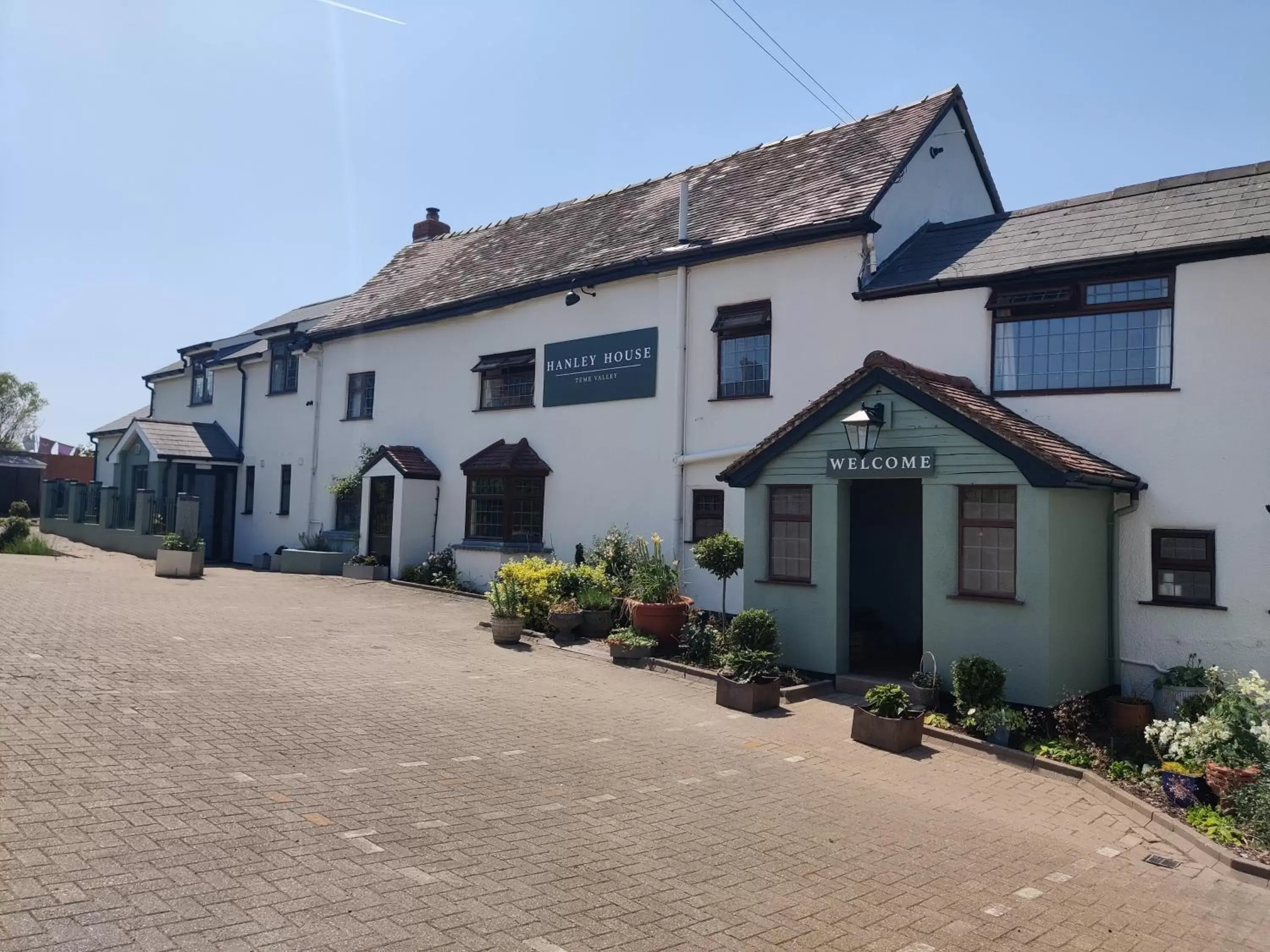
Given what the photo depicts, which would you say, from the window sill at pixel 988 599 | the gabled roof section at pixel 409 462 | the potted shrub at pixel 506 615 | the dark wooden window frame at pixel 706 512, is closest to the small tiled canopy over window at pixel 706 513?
the dark wooden window frame at pixel 706 512

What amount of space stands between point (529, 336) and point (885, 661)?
33.8 ft

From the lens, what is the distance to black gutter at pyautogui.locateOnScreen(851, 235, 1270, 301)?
11.1m

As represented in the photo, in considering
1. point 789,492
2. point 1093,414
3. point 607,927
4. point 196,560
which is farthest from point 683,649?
point 196,560

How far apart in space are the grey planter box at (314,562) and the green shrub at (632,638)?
11655 millimetres

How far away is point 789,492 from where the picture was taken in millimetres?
12844

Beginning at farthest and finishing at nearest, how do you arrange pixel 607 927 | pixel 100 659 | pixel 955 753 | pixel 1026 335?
pixel 1026 335, pixel 100 659, pixel 955 753, pixel 607 927

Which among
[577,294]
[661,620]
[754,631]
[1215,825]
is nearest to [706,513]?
[661,620]

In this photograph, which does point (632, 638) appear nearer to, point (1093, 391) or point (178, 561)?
point (1093, 391)

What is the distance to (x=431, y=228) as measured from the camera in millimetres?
28719

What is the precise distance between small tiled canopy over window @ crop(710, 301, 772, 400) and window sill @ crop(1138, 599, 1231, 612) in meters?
6.46

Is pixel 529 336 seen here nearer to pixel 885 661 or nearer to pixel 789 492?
pixel 789 492

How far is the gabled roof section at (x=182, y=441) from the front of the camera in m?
27.0

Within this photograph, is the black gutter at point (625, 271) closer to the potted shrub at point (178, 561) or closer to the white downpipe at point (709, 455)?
the white downpipe at point (709, 455)

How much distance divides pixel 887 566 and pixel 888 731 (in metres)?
5.40
